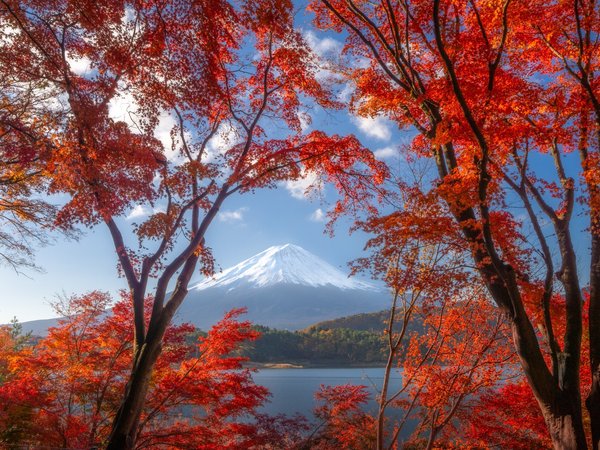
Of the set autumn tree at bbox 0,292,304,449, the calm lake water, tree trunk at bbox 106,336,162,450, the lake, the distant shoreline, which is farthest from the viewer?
the distant shoreline

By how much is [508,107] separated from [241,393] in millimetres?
7379

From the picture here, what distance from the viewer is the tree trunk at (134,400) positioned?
396 cm

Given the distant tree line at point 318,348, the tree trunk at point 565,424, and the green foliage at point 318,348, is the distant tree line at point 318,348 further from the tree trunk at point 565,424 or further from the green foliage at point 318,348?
the tree trunk at point 565,424

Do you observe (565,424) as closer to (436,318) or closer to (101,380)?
(436,318)

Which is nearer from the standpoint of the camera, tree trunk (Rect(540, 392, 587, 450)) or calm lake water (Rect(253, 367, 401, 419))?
tree trunk (Rect(540, 392, 587, 450))

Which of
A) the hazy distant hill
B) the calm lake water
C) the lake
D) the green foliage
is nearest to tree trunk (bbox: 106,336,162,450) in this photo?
the lake

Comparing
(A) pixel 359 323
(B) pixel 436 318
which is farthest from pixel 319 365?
(B) pixel 436 318

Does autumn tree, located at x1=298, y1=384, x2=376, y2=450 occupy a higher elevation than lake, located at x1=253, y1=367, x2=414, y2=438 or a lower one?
higher

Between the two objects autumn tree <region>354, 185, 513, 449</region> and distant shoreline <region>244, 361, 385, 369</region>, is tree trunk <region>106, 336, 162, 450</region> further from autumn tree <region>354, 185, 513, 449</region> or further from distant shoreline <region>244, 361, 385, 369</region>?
distant shoreline <region>244, 361, 385, 369</region>

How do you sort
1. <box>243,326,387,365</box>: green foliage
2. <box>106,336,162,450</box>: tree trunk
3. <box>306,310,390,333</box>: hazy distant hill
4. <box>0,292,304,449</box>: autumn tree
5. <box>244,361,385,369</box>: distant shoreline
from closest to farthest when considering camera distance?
<box>106,336,162,450</box>: tree trunk
<box>0,292,304,449</box>: autumn tree
<box>243,326,387,365</box>: green foliage
<box>244,361,385,369</box>: distant shoreline
<box>306,310,390,333</box>: hazy distant hill

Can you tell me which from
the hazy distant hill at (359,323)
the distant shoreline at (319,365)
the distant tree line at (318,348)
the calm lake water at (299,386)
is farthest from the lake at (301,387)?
the hazy distant hill at (359,323)

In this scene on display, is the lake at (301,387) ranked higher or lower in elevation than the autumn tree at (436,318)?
lower

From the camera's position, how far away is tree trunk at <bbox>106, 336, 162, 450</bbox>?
13.0ft

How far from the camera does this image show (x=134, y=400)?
410 cm
